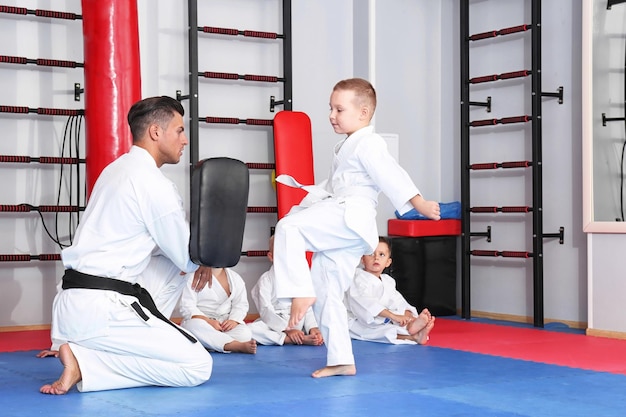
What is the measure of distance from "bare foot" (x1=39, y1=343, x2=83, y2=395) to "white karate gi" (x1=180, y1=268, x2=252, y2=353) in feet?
4.41

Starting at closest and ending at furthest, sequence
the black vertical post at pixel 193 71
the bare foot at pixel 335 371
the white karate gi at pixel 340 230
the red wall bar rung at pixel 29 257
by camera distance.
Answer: the white karate gi at pixel 340 230, the bare foot at pixel 335 371, the red wall bar rung at pixel 29 257, the black vertical post at pixel 193 71

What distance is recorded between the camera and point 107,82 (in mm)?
5098

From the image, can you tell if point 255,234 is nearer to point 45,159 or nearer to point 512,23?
point 45,159

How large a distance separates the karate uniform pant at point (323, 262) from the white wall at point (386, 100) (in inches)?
105

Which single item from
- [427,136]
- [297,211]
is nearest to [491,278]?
[427,136]

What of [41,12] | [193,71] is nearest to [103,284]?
[41,12]

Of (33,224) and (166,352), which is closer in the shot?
(166,352)

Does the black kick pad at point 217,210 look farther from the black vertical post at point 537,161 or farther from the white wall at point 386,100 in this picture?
the black vertical post at point 537,161

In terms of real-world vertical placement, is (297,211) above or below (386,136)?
below

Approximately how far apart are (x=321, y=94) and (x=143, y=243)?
366 cm

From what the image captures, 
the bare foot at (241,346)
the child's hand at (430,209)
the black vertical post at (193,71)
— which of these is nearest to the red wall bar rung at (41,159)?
the black vertical post at (193,71)

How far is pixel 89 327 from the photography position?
340 centimetres

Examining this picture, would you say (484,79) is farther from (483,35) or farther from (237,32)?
(237,32)

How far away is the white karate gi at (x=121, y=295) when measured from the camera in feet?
11.2
